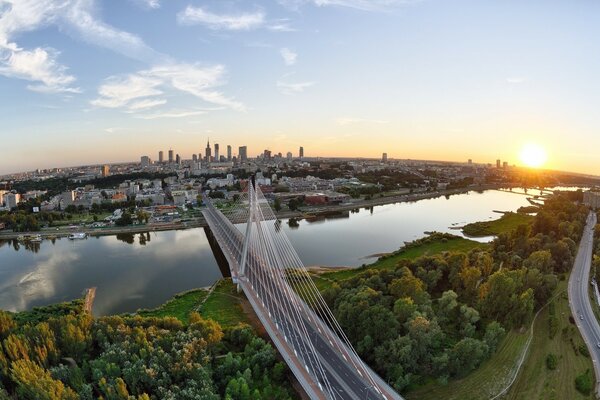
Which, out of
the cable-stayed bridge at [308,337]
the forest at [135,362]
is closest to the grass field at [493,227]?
the cable-stayed bridge at [308,337]

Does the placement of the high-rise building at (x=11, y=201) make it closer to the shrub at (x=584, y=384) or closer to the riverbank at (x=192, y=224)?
the riverbank at (x=192, y=224)

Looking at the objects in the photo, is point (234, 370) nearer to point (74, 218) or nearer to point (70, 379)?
point (70, 379)

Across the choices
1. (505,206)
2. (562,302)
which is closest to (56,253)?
(562,302)

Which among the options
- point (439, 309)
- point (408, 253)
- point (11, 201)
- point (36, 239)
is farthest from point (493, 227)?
point (11, 201)

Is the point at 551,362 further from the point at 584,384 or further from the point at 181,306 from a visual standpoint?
the point at 181,306

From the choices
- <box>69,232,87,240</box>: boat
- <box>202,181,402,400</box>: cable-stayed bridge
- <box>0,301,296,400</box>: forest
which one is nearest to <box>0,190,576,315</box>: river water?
<box>69,232,87,240</box>: boat
